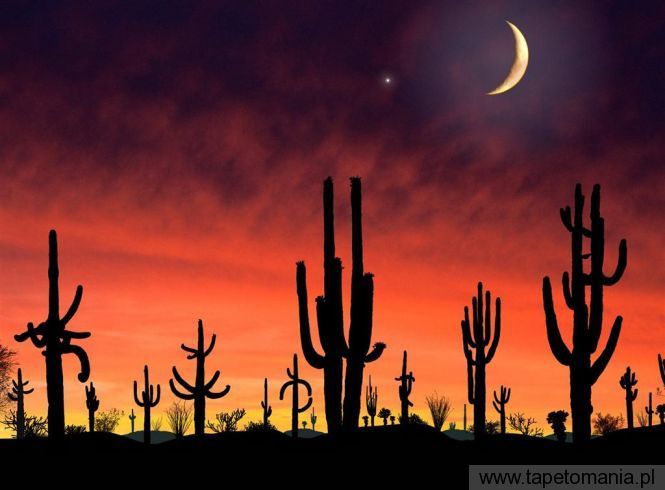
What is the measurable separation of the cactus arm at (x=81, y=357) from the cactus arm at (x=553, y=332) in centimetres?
948

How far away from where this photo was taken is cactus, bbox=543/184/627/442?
17859mm

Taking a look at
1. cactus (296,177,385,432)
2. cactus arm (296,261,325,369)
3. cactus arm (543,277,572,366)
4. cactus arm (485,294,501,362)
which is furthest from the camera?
cactus arm (485,294,501,362)

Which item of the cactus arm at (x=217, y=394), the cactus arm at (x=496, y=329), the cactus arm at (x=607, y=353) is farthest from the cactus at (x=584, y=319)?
the cactus arm at (x=217, y=394)

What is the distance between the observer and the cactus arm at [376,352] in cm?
1828

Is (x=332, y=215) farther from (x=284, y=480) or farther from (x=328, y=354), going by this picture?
(x=284, y=480)

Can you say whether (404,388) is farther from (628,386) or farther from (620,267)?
(620,267)

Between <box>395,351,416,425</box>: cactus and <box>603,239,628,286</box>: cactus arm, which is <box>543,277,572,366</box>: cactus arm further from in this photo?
<box>395,351,416,425</box>: cactus

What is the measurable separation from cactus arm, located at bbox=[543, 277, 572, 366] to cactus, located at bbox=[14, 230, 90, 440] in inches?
375

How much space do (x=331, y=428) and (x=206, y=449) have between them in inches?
150

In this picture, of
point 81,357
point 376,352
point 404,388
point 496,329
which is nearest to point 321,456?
point 376,352

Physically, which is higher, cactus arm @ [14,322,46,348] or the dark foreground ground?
cactus arm @ [14,322,46,348]

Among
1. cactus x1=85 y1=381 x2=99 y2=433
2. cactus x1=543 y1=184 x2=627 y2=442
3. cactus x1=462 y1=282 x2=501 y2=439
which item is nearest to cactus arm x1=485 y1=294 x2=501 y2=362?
cactus x1=462 y1=282 x2=501 y2=439

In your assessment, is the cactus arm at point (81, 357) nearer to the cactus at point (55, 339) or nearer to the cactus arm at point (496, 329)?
the cactus at point (55, 339)

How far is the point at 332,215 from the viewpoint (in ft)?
62.7
